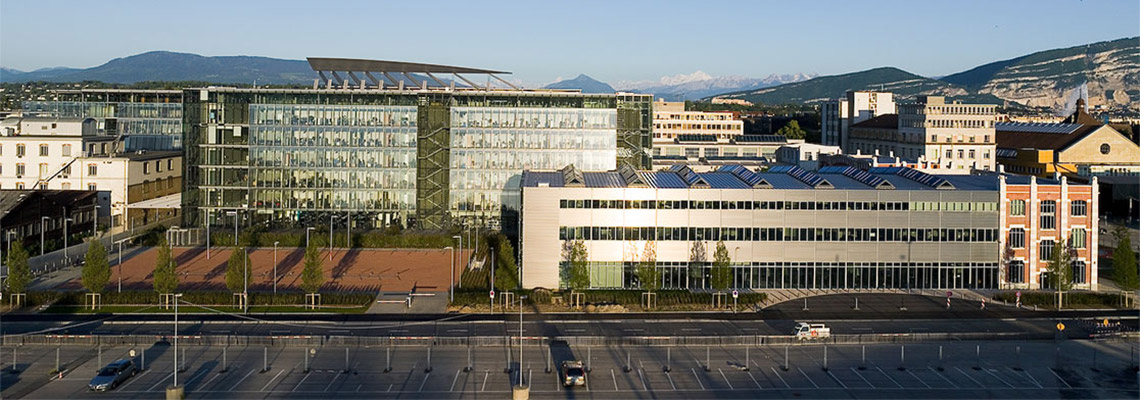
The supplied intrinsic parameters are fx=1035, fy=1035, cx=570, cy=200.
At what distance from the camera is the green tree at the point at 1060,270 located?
61594 mm

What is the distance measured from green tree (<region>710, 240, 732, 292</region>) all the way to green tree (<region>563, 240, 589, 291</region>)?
25.2 ft

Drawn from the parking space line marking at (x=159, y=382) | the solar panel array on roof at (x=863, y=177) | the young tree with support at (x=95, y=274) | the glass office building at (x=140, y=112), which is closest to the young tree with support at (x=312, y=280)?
the young tree with support at (x=95, y=274)

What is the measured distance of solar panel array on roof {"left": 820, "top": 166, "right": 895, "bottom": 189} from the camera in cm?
6807

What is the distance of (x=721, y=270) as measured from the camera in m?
61.7

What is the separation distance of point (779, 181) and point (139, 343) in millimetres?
42813

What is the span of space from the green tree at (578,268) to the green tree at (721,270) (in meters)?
7.67

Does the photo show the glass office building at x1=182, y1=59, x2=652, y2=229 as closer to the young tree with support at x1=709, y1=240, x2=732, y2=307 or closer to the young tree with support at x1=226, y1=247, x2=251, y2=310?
the young tree with support at x1=226, y1=247, x2=251, y2=310

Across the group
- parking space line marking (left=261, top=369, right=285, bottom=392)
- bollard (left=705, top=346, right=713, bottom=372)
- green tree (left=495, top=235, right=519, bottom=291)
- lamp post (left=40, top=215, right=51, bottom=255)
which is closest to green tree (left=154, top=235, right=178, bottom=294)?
parking space line marking (left=261, top=369, right=285, bottom=392)

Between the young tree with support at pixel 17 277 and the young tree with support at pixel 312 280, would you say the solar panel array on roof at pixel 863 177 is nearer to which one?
the young tree with support at pixel 312 280

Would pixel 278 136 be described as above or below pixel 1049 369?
above

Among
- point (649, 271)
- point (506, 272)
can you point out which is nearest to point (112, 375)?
point (506, 272)

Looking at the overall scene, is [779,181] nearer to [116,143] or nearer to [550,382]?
[550,382]

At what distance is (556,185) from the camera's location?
225 ft

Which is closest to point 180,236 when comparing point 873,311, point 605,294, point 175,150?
point 175,150
